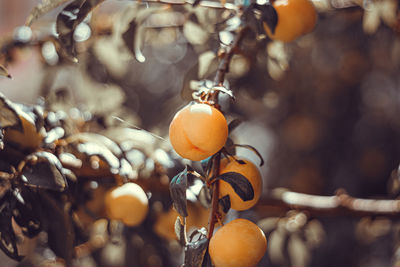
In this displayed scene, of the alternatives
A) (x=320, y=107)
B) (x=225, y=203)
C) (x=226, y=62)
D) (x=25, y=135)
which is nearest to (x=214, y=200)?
(x=225, y=203)

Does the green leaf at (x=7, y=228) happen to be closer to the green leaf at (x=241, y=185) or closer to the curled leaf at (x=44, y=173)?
the curled leaf at (x=44, y=173)

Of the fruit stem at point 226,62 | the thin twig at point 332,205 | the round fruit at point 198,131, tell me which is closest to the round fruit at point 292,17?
the fruit stem at point 226,62

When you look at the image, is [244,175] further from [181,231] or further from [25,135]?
[25,135]

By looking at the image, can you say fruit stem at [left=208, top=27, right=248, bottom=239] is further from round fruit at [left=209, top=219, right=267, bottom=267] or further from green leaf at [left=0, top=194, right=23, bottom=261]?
green leaf at [left=0, top=194, right=23, bottom=261]

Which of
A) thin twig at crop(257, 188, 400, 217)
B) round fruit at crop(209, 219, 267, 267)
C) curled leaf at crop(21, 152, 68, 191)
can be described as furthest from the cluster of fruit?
thin twig at crop(257, 188, 400, 217)

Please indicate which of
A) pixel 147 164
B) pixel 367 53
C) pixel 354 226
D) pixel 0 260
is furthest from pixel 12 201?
pixel 367 53

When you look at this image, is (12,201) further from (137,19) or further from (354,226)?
(354,226)

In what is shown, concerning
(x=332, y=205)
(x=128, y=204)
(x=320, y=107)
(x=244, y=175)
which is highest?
(x=244, y=175)
